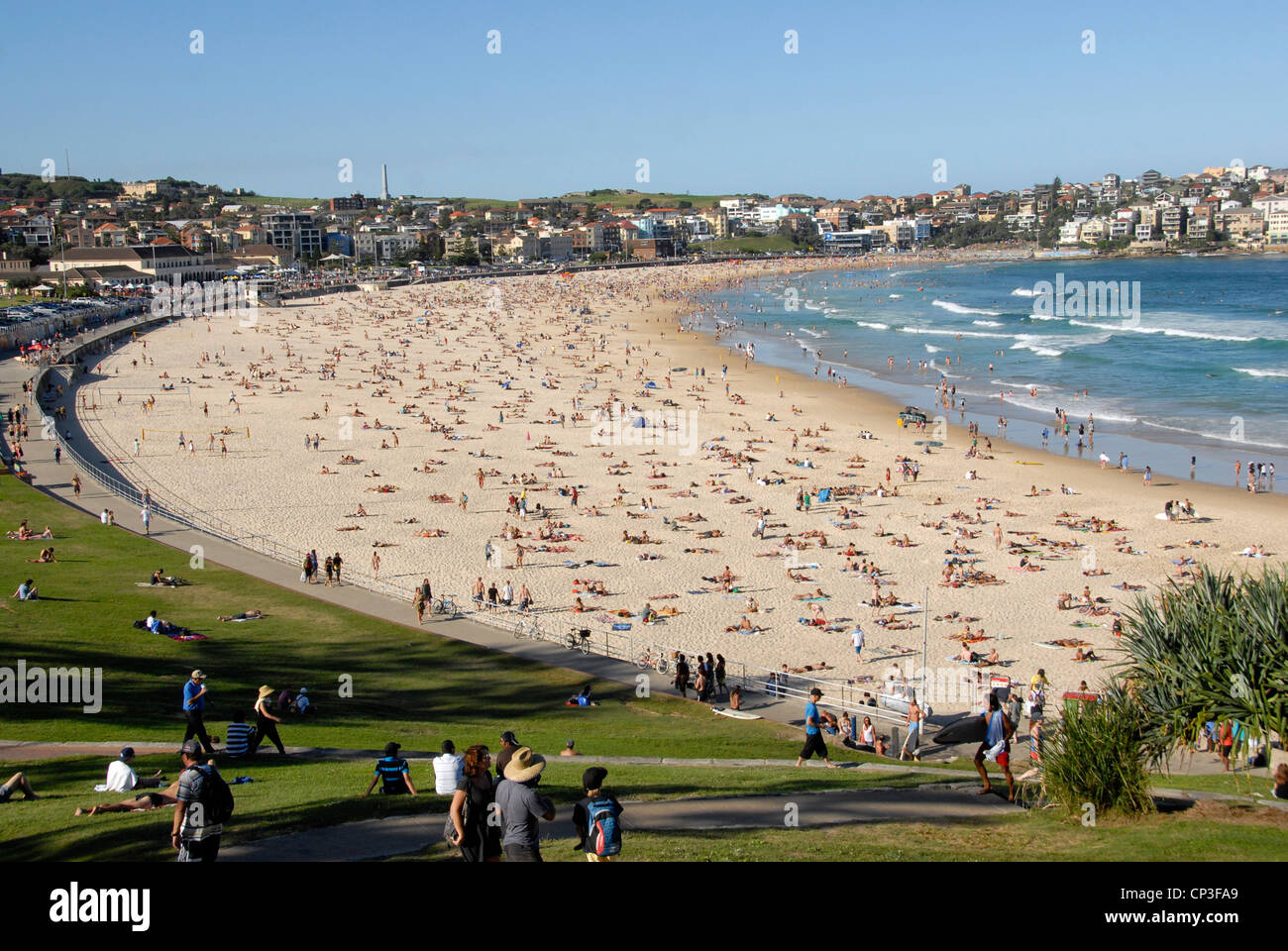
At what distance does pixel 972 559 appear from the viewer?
77.0ft

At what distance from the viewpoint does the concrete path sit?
7.52 metres

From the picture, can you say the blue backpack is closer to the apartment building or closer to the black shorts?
the black shorts

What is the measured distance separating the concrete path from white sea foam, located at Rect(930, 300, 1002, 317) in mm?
77740

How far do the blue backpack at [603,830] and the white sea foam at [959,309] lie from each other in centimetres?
8134

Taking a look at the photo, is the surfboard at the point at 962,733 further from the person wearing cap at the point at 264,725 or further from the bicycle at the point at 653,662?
the person wearing cap at the point at 264,725

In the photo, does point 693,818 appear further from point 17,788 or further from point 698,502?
point 698,502

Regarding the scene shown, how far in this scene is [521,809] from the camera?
18.9ft

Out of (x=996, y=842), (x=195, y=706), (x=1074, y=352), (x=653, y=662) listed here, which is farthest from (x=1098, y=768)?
(x=1074, y=352)

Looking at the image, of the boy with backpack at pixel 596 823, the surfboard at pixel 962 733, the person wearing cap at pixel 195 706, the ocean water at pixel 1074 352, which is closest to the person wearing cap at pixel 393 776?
the person wearing cap at pixel 195 706

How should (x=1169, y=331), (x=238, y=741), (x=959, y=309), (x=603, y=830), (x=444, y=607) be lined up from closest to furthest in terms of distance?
(x=603, y=830) → (x=238, y=741) → (x=444, y=607) → (x=1169, y=331) → (x=959, y=309)

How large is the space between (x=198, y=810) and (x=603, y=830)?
2.32 metres

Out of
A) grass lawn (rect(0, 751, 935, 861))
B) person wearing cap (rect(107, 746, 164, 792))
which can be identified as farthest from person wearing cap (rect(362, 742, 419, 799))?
person wearing cap (rect(107, 746, 164, 792))
